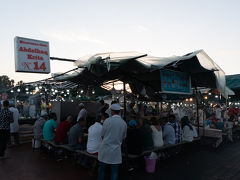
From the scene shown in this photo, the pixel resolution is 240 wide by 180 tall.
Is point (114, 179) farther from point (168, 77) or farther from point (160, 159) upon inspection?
point (168, 77)

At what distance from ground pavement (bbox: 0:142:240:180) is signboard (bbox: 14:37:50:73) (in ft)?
10.9

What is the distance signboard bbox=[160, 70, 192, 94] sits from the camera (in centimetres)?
623

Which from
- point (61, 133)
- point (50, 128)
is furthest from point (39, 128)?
point (61, 133)

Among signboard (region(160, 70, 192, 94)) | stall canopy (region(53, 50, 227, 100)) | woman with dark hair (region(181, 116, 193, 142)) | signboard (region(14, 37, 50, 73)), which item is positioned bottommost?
woman with dark hair (region(181, 116, 193, 142))

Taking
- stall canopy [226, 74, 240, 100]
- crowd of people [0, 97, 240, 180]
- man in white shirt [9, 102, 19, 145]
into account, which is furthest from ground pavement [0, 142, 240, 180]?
stall canopy [226, 74, 240, 100]

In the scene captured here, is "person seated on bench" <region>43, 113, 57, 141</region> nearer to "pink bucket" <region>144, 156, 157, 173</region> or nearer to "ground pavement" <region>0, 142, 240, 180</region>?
"ground pavement" <region>0, 142, 240, 180</region>

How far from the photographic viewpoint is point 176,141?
699 centimetres

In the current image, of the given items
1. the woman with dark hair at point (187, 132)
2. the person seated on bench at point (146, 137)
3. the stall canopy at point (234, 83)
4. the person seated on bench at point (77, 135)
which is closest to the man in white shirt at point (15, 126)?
the person seated on bench at point (77, 135)

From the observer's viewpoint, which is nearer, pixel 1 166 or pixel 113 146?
pixel 113 146

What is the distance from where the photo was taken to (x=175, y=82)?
21.9ft

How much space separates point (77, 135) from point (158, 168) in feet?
8.35

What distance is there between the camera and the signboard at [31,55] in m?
7.45

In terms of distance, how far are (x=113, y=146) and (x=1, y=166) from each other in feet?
14.0

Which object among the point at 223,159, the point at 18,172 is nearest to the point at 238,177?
the point at 223,159
